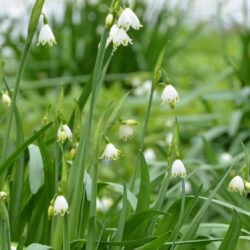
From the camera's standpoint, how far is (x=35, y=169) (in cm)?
230

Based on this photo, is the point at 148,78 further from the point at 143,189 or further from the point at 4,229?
the point at 4,229

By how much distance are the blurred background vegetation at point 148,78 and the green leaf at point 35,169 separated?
3.74 ft

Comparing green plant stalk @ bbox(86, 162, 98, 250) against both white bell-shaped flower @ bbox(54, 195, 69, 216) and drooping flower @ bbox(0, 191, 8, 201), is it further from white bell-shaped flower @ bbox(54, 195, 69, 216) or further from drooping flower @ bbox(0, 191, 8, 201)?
Answer: drooping flower @ bbox(0, 191, 8, 201)

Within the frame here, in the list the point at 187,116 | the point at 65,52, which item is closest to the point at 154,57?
the point at 65,52

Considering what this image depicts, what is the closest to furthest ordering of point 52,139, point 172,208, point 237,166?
1. point 172,208
2. point 52,139
3. point 237,166

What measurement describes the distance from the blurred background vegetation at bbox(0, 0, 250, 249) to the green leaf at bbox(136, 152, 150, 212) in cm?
111

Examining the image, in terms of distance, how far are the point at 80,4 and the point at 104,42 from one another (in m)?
4.75

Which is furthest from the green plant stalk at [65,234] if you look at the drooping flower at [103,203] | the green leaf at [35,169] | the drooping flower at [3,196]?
the drooping flower at [103,203]

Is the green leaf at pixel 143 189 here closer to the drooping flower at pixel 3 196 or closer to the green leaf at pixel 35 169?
the green leaf at pixel 35 169

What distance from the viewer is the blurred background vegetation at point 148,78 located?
4.61 meters

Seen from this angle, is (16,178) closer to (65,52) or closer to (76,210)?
(76,210)

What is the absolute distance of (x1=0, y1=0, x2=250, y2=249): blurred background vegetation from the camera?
461 cm

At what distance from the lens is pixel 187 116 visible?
492 cm

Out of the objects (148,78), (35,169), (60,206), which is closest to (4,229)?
(60,206)
